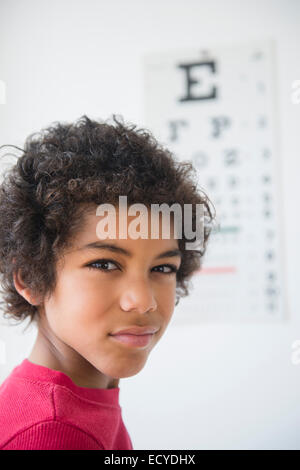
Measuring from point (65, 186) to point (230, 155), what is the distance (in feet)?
2.92

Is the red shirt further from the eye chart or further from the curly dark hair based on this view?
the eye chart

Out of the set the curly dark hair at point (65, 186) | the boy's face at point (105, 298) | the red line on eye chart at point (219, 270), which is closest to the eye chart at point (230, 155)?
the red line on eye chart at point (219, 270)

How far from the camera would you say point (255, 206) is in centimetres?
131

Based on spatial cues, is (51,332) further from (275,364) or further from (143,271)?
(275,364)

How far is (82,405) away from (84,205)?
0.24 metres

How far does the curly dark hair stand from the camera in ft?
1.71

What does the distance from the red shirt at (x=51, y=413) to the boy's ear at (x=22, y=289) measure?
8cm

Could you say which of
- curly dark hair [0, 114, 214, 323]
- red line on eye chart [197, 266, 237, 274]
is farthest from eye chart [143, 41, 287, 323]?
curly dark hair [0, 114, 214, 323]

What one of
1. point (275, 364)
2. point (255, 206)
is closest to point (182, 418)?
point (275, 364)

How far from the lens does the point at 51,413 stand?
438 mm

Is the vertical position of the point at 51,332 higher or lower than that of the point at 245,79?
lower

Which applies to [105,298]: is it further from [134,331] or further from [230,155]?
[230,155]

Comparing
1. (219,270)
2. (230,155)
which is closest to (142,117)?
(230,155)

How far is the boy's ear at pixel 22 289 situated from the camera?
0.55 meters
